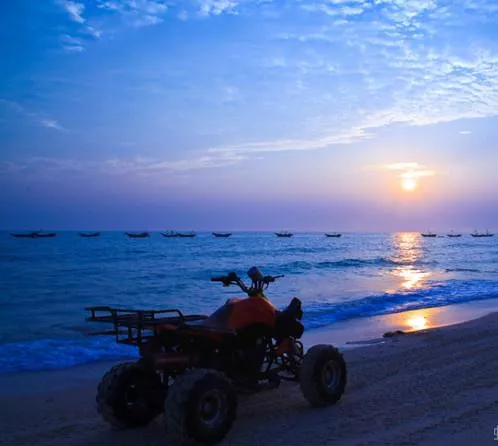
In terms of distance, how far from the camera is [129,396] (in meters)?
5.18

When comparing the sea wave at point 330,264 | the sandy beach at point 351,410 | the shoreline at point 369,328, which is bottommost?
the sea wave at point 330,264

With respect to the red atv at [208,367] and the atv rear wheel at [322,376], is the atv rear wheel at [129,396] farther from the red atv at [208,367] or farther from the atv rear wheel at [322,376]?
the atv rear wheel at [322,376]

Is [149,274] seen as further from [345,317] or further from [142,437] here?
[142,437]

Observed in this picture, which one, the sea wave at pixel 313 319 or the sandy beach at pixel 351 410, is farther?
the sea wave at pixel 313 319

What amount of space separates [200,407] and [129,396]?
106cm

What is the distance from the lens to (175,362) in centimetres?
492

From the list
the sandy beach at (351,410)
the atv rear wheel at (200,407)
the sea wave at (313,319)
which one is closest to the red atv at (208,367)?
the atv rear wheel at (200,407)

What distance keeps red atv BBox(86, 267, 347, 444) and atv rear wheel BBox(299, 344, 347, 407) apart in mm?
10

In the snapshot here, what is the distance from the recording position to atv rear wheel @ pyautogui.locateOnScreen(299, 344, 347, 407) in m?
5.68

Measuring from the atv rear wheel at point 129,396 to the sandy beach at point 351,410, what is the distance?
0.13m

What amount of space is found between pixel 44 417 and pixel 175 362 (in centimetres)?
206

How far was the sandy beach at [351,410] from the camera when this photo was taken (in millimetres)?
4809

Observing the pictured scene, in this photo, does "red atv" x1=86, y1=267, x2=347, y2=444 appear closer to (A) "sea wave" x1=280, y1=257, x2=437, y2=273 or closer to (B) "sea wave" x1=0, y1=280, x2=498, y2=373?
(B) "sea wave" x1=0, y1=280, x2=498, y2=373

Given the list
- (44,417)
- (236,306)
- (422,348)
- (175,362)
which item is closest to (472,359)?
(422,348)
